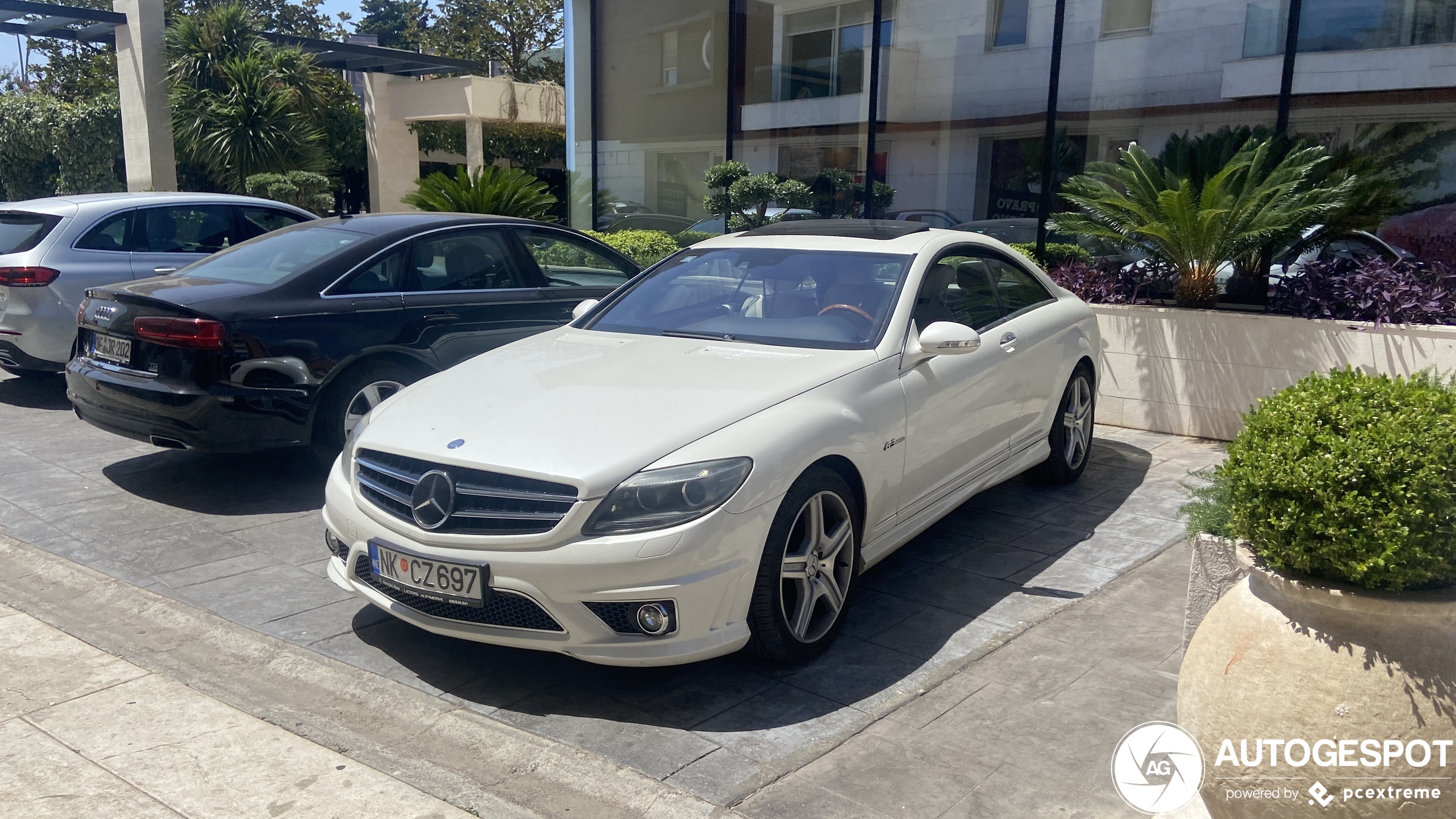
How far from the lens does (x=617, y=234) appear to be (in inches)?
512

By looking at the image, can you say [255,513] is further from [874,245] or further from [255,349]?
[874,245]

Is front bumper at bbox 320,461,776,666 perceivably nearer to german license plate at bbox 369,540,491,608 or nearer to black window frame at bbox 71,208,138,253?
german license plate at bbox 369,540,491,608

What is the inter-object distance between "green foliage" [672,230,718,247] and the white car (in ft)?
23.4

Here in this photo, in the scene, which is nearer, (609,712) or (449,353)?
(609,712)

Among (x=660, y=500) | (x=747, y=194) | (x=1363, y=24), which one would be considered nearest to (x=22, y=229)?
(x=747, y=194)

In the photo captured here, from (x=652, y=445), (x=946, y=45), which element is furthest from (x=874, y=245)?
(x=946, y=45)

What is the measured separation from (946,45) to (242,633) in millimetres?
8794

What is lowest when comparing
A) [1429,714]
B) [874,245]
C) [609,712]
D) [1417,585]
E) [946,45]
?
[609,712]

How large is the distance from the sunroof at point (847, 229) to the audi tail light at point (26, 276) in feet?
17.7

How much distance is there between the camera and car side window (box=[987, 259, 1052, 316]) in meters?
5.77

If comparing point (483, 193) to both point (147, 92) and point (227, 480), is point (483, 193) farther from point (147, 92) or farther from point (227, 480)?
point (147, 92)

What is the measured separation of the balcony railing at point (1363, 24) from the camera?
25.5 feet

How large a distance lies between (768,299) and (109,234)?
19.2 ft

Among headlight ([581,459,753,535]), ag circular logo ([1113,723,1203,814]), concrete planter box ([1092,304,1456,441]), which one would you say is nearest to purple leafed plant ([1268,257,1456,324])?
concrete planter box ([1092,304,1456,441])
